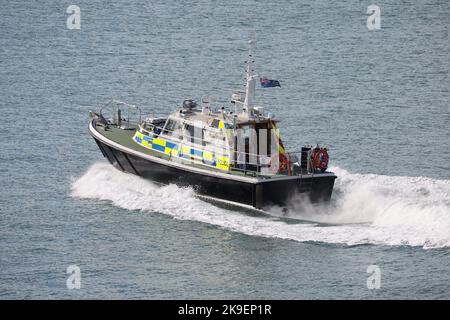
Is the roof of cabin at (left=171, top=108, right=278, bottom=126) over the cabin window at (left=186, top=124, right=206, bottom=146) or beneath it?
over

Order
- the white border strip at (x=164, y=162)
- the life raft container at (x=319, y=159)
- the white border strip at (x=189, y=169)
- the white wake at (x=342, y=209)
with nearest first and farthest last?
the white wake at (x=342, y=209) < the white border strip at (x=189, y=169) < the white border strip at (x=164, y=162) < the life raft container at (x=319, y=159)

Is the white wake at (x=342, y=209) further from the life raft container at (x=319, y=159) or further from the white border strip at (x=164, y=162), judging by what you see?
the life raft container at (x=319, y=159)

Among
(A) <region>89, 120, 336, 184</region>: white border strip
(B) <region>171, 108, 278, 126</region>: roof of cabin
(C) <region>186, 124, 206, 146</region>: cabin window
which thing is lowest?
(A) <region>89, 120, 336, 184</region>: white border strip

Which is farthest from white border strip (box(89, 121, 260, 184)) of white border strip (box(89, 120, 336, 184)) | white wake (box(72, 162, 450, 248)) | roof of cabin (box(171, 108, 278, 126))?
roof of cabin (box(171, 108, 278, 126))

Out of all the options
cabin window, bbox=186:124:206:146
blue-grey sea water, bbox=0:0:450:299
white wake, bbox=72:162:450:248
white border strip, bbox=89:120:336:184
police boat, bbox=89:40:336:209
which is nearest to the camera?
blue-grey sea water, bbox=0:0:450:299

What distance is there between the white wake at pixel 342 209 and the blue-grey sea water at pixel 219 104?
0.09 m

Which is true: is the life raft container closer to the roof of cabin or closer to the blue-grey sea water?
the blue-grey sea water

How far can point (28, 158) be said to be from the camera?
57.2m

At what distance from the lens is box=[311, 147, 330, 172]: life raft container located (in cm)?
4891

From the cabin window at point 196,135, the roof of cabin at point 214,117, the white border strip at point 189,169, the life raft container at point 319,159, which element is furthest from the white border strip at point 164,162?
the life raft container at point 319,159

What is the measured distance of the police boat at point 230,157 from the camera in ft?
159

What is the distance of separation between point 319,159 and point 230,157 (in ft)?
10.9

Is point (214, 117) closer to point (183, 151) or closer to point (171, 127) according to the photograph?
point (183, 151)
